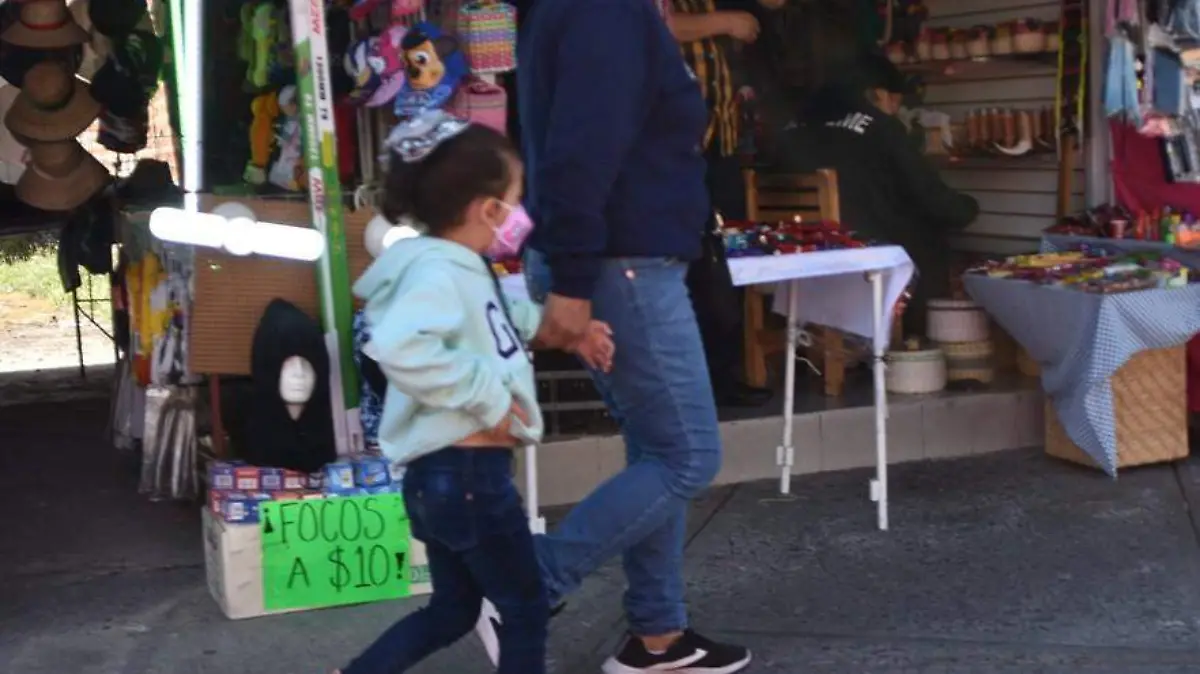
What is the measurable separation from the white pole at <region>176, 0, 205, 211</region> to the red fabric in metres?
3.50

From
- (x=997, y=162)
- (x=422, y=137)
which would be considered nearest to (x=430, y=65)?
(x=422, y=137)

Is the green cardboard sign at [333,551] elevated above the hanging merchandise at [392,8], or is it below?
below

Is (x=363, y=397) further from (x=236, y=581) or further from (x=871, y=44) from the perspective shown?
(x=871, y=44)

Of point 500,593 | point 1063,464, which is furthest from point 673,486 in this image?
point 1063,464

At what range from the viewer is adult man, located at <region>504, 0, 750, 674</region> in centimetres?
314

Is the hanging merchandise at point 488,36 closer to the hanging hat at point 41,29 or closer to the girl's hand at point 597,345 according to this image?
the girl's hand at point 597,345

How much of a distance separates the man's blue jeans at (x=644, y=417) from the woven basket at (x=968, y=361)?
2.72 metres

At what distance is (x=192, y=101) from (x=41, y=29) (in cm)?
275

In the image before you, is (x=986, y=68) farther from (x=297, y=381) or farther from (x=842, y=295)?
(x=297, y=381)

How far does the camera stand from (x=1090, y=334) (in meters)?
5.09

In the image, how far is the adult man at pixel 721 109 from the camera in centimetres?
579

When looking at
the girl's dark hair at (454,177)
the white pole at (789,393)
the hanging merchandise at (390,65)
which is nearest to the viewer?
the girl's dark hair at (454,177)

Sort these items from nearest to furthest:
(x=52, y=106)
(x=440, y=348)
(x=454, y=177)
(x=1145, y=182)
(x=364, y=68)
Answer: (x=440, y=348) < (x=454, y=177) < (x=364, y=68) < (x=1145, y=182) < (x=52, y=106)

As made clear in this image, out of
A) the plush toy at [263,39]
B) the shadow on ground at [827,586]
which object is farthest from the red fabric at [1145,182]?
the plush toy at [263,39]
